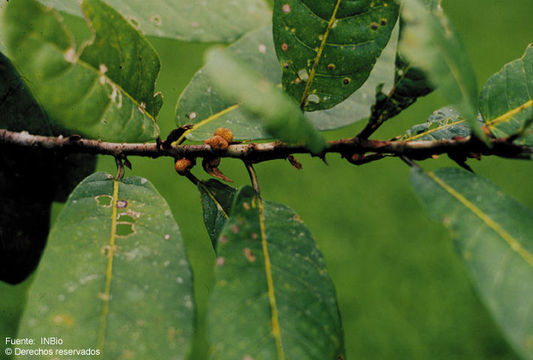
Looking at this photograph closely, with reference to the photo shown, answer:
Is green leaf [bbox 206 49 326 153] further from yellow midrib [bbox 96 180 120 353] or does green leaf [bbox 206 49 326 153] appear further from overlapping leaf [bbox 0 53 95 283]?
overlapping leaf [bbox 0 53 95 283]

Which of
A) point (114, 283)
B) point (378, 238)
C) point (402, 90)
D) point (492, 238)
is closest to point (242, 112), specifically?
point (402, 90)

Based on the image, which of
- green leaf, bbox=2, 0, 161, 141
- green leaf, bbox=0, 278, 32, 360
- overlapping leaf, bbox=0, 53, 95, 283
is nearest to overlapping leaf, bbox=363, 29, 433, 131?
green leaf, bbox=2, 0, 161, 141

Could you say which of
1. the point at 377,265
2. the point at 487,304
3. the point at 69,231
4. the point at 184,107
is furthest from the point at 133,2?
the point at 377,265

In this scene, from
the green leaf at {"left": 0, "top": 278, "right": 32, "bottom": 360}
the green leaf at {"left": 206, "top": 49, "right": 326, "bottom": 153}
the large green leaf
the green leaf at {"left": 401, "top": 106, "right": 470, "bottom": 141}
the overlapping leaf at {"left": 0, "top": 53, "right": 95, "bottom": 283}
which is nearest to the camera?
the green leaf at {"left": 206, "top": 49, "right": 326, "bottom": 153}

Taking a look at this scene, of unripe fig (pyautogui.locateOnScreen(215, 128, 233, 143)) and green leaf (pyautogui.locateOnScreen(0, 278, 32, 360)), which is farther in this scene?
green leaf (pyautogui.locateOnScreen(0, 278, 32, 360))

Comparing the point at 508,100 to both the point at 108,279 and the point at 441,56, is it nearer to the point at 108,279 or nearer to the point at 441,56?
the point at 441,56

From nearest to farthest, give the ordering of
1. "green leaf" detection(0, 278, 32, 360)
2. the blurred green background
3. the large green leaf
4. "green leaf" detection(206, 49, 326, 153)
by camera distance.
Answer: "green leaf" detection(206, 49, 326, 153) → the large green leaf → "green leaf" detection(0, 278, 32, 360) → the blurred green background

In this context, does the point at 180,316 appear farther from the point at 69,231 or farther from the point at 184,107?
the point at 184,107

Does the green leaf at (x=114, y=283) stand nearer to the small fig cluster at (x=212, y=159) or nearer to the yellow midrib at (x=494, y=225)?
the small fig cluster at (x=212, y=159)
